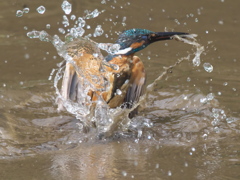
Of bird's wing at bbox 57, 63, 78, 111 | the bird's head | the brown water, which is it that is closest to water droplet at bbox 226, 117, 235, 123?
the brown water

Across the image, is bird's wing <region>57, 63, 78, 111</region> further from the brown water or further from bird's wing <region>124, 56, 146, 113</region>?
bird's wing <region>124, 56, 146, 113</region>

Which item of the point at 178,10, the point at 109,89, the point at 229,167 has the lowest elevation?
the point at 229,167

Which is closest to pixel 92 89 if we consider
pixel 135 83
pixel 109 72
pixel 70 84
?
pixel 109 72

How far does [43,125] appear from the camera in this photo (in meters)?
4.36

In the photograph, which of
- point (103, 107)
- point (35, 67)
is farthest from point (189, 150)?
point (35, 67)

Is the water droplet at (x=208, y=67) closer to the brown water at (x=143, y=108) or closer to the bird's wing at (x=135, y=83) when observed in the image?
the brown water at (x=143, y=108)

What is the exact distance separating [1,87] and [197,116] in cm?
200

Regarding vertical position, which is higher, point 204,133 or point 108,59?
point 108,59

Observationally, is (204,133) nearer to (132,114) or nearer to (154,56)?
(132,114)

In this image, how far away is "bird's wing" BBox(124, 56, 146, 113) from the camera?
4520 millimetres

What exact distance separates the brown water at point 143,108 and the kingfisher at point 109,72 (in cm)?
24

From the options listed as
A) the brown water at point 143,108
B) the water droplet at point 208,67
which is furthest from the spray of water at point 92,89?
the water droplet at point 208,67

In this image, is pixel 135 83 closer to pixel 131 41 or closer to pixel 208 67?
pixel 131 41

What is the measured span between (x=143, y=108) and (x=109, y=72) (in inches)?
23.7
